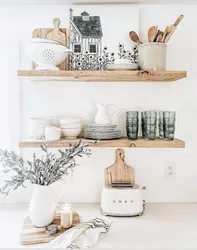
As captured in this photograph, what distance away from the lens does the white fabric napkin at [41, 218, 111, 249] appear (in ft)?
4.13

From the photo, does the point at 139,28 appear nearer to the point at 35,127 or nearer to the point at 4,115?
the point at 35,127

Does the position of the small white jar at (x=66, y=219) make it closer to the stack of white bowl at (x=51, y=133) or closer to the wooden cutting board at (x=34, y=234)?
the wooden cutting board at (x=34, y=234)

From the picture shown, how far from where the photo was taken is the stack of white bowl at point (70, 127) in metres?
1.65

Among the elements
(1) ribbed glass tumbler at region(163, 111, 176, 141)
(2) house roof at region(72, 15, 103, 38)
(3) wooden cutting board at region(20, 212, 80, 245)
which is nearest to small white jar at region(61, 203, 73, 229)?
(3) wooden cutting board at region(20, 212, 80, 245)

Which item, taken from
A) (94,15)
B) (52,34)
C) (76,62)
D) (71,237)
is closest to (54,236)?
(71,237)

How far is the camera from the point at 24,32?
69.6 inches

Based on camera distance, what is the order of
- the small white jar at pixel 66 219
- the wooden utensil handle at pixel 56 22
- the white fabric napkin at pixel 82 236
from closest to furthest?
the white fabric napkin at pixel 82 236
the small white jar at pixel 66 219
the wooden utensil handle at pixel 56 22

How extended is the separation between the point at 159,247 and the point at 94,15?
1.27 metres

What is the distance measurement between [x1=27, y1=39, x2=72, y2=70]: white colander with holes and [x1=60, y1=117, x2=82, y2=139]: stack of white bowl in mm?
298

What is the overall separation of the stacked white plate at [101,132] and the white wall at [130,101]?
0.14m

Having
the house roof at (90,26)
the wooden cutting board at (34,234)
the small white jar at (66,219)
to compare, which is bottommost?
the wooden cutting board at (34,234)

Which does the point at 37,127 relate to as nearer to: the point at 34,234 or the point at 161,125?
Answer: the point at 34,234

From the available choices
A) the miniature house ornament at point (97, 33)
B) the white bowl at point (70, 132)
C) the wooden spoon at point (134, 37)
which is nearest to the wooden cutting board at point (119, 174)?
the white bowl at point (70, 132)

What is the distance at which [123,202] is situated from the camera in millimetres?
1586
